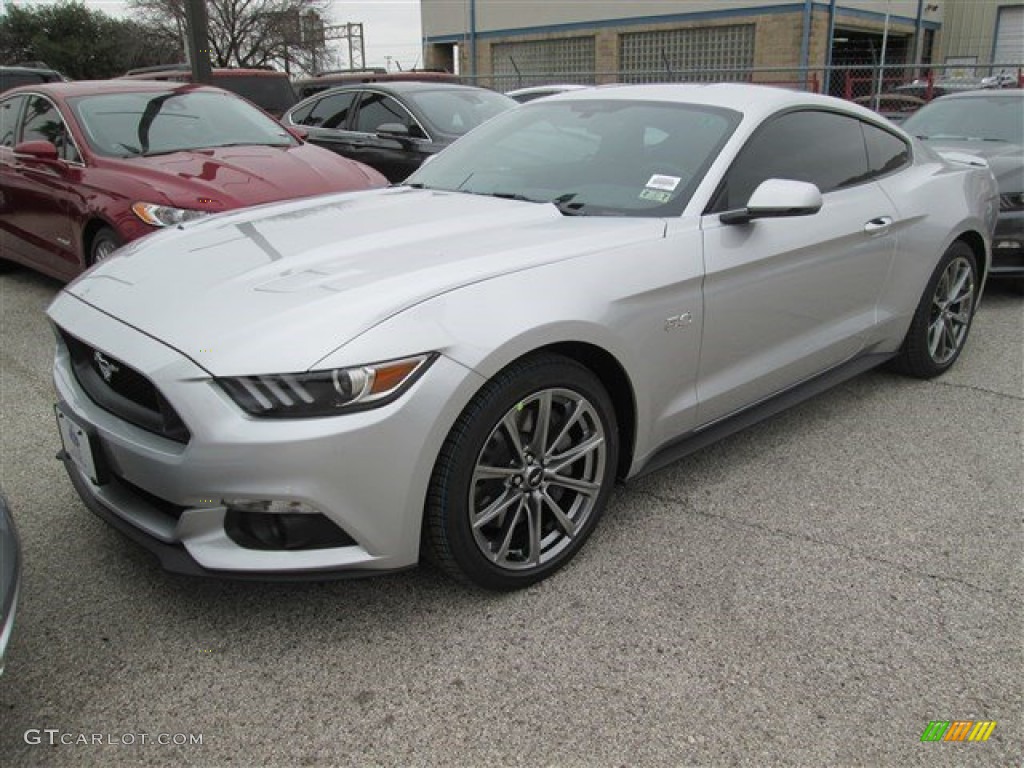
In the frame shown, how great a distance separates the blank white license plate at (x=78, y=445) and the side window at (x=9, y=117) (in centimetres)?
487

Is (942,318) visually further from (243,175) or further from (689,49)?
(689,49)

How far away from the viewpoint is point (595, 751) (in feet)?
6.92

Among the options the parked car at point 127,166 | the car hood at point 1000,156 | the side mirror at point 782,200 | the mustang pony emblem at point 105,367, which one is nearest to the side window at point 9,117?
the parked car at point 127,166

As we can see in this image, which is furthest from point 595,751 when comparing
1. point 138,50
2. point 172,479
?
point 138,50

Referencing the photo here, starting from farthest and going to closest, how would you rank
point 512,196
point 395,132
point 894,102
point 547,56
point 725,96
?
point 547,56, point 894,102, point 395,132, point 725,96, point 512,196

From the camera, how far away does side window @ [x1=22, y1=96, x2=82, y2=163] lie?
5.87 metres

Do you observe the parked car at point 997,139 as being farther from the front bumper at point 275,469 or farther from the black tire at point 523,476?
the front bumper at point 275,469

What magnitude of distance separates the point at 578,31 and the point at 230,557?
36.2m

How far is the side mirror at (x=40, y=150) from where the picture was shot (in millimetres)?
5754

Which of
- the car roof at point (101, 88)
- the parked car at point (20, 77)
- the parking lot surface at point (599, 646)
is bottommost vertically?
the parking lot surface at point (599, 646)

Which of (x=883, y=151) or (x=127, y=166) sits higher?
(x=883, y=151)

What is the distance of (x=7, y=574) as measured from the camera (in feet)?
6.52

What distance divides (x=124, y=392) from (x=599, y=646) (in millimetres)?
1583

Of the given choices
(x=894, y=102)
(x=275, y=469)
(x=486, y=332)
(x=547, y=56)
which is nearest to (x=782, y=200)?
(x=486, y=332)
